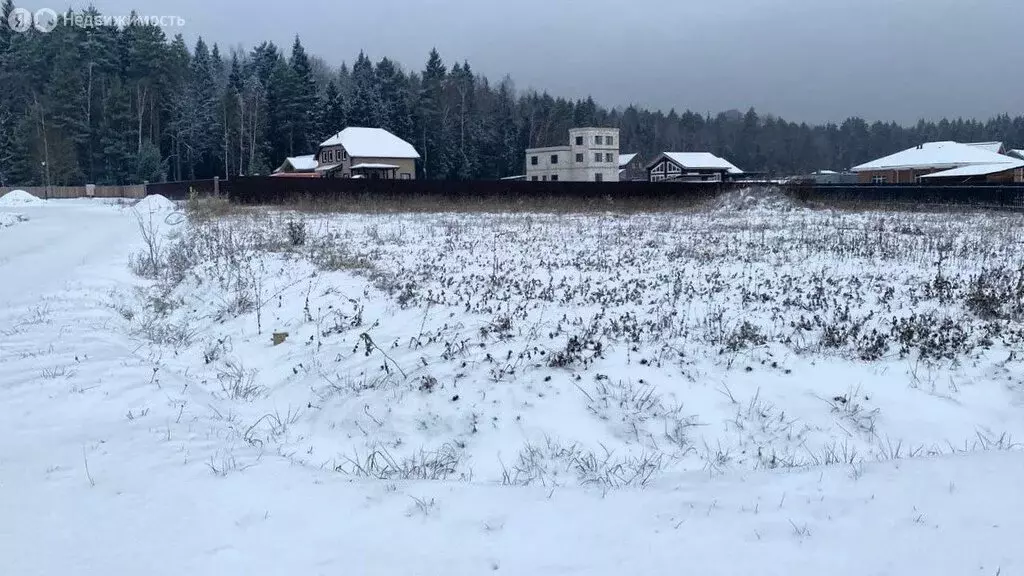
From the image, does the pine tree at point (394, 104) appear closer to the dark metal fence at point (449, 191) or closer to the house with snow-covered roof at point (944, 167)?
the dark metal fence at point (449, 191)

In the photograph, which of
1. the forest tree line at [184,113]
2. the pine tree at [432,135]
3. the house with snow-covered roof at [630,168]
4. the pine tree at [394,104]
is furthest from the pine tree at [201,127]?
the house with snow-covered roof at [630,168]

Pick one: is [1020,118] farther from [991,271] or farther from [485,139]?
[991,271]

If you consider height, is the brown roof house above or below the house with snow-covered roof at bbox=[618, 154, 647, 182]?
below

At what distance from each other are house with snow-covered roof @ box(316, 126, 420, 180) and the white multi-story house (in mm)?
16966

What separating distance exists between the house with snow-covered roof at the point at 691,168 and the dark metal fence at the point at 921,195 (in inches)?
1589

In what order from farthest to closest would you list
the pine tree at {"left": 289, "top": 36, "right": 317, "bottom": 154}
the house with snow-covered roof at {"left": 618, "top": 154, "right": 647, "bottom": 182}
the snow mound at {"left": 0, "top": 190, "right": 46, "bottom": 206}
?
the house with snow-covered roof at {"left": 618, "top": 154, "right": 647, "bottom": 182} < the pine tree at {"left": 289, "top": 36, "right": 317, "bottom": 154} < the snow mound at {"left": 0, "top": 190, "right": 46, "bottom": 206}

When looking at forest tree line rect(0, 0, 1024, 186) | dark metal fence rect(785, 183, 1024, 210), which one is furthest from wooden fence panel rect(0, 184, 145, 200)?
dark metal fence rect(785, 183, 1024, 210)

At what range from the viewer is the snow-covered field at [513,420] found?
12.1ft

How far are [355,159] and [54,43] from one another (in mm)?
36228

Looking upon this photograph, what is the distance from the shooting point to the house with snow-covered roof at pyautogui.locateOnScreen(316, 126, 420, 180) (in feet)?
189

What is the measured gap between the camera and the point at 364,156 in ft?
188

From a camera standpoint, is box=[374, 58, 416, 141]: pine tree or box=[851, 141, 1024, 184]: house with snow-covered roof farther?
box=[374, 58, 416, 141]: pine tree

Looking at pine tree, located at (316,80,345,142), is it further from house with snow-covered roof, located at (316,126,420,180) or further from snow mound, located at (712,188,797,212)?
snow mound, located at (712,188,797,212)

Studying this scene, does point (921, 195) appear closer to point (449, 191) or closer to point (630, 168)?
point (449, 191)
